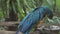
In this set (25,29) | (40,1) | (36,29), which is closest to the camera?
(25,29)

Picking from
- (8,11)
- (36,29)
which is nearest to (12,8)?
(8,11)

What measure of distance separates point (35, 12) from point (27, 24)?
20cm

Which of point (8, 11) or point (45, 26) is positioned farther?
point (8, 11)

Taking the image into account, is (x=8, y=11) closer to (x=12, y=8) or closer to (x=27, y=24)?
(x=12, y=8)

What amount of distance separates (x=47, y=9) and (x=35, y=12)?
131 millimetres

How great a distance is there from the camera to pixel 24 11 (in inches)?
98.5

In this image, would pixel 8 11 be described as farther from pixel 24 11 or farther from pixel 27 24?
pixel 27 24

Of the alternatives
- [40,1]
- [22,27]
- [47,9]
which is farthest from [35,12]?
[40,1]

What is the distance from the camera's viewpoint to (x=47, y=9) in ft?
6.19

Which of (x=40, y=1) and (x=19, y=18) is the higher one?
(x=40, y=1)

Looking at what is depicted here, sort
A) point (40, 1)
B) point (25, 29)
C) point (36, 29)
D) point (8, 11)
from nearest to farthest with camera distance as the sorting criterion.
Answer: point (25, 29) → point (36, 29) → point (8, 11) → point (40, 1)

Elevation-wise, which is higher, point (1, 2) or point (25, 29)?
point (1, 2)

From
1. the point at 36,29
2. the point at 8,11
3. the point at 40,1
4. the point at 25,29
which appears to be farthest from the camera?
the point at 40,1

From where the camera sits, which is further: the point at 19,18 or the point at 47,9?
the point at 19,18
